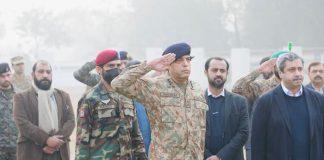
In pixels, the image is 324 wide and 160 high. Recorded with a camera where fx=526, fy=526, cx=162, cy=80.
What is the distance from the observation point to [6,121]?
6809mm

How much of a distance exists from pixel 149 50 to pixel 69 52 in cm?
5536

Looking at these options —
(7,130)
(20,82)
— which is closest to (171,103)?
(7,130)

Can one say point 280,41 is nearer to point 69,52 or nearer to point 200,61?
point 200,61

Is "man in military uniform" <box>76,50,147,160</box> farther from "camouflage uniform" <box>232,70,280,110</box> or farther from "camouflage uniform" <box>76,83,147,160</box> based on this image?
"camouflage uniform" <box>232,70,280,110</box>

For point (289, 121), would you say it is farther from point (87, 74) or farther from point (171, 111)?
point (87, 74)

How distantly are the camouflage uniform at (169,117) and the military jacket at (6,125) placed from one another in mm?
2956

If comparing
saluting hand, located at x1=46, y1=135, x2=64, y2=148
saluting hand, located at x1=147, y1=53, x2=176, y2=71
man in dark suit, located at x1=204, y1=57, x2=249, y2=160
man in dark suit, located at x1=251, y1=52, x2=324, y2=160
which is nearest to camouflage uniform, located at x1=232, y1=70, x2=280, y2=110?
man in dark suit, located at x1=204, y1=57, x2=249, y2=160

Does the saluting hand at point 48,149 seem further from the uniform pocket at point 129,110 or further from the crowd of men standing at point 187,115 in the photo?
the uniform pocket at point 129,110

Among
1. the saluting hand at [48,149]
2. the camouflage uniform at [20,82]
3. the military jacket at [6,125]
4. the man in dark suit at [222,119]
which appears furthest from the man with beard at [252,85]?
the camouflage uniform at [20,82]

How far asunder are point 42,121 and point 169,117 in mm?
2254

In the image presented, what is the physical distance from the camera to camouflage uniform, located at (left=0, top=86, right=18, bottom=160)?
6.69 metres

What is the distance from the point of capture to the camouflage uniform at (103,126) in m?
4.57

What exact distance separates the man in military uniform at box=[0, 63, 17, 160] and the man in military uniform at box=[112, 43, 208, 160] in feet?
9.67

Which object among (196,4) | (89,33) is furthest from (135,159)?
(89,33)
